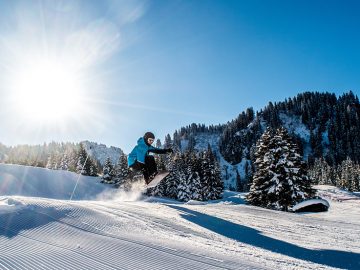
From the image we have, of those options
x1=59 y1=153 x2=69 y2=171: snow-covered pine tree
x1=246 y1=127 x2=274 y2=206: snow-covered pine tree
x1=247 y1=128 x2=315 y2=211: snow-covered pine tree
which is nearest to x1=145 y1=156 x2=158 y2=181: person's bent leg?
x1=247 y1=128 x2=315 y2=211: snow-covered pine tree

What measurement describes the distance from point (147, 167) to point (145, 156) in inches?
22.9

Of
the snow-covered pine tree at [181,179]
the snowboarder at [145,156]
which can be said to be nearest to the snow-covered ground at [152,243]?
the snowboarder at [145,156]

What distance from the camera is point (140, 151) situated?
13.5 metres

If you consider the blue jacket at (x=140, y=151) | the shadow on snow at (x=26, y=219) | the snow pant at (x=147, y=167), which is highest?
the blue jacket at (x=140, y=151)

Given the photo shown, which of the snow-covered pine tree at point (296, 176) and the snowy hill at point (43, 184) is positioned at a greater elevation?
the snow-covered pine tree at point (296, 176)

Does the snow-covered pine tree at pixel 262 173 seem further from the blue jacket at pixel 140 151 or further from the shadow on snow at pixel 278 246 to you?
the blue jacket at pixel 140 151

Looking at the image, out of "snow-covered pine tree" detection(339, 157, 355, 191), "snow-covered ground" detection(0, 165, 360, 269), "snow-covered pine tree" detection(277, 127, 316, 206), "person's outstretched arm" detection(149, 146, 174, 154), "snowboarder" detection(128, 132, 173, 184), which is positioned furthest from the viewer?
"snow-covered pine tree" detection(339, 157, 355, 191)

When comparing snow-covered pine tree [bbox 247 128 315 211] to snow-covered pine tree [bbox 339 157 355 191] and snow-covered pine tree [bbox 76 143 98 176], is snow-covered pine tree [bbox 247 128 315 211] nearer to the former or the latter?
snow-covered pine tree [bbox 76 143 98 176]

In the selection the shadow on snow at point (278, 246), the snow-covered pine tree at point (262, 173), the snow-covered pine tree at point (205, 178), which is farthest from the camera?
the snow-covered pine tree at point (205, 178)

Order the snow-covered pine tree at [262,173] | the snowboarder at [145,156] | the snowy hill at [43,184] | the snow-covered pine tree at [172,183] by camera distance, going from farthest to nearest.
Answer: the snow-covered pine tree at [172,183] < the snowy hill at [43,184] < the snow-covered pine tree at [262,173] < the snowboarder at [145,156]

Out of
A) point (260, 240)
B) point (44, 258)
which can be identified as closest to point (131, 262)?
point (44, 258)

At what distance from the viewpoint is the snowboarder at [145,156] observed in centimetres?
1335

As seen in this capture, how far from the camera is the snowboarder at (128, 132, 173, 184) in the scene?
13.4 metres

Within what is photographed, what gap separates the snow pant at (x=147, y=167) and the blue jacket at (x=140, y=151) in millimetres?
178
